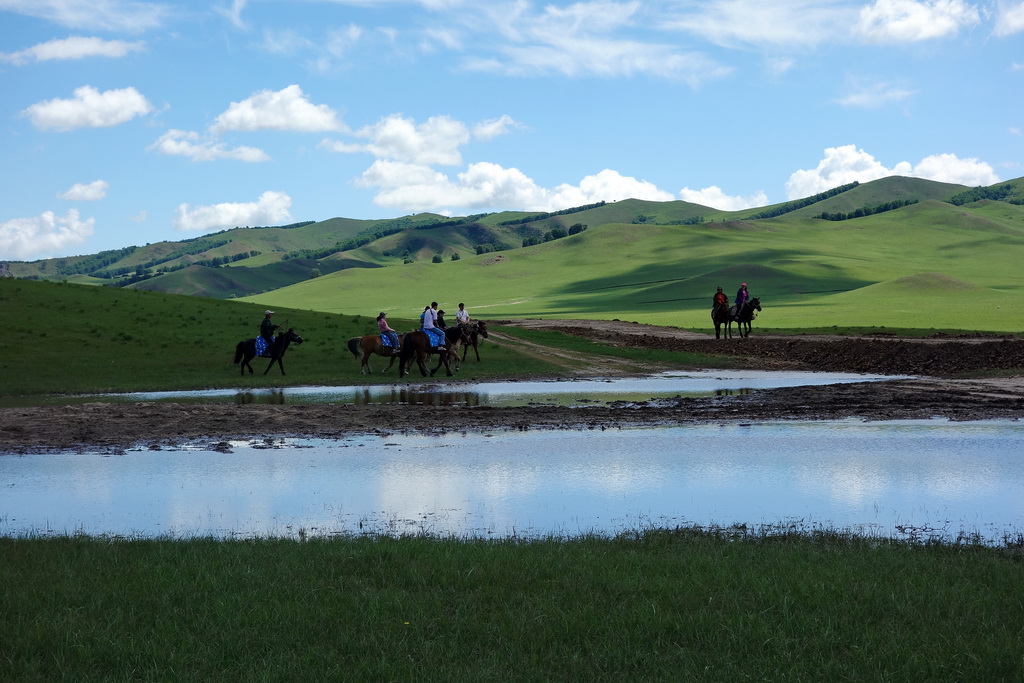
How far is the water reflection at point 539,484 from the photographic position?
43.9ft

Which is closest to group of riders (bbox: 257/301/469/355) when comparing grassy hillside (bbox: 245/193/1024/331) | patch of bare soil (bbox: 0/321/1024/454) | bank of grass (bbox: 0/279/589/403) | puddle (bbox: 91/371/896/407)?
bank of grass (bbox: 0/279/589/403)

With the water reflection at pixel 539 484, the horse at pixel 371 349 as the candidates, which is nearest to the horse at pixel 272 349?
the horse at pixel 371 349

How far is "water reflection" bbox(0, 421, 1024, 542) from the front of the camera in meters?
13.4

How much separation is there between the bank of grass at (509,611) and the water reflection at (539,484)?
2.35 metres

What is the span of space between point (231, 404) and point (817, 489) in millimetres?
17806

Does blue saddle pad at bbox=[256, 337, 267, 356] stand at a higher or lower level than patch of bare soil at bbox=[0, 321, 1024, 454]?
higher

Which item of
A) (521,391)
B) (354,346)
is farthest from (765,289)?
(521,391)

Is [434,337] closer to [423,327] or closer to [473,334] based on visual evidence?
[423,327]

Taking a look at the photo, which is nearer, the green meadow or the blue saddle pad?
the green meadow

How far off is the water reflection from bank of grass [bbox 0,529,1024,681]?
235cm

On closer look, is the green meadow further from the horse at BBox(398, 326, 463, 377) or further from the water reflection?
the water reflection

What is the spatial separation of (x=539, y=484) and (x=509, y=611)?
7819 millimetres

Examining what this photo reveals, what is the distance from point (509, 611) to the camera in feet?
27.3

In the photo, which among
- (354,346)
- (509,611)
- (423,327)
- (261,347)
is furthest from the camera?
(354,346)
